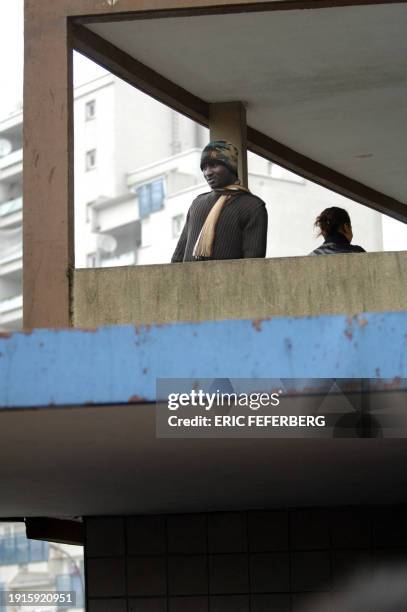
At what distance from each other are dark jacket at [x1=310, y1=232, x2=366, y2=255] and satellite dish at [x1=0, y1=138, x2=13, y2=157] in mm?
83720

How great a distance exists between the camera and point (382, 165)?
14500mm

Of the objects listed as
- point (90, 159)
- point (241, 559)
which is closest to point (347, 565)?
point (241, 559)

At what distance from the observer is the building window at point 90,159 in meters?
90.6

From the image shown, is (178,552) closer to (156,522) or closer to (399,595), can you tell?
(156,522)

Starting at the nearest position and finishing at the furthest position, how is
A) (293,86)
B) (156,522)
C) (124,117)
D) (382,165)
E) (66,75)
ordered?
(66,75), (156,522), (293,86), (382,165), (124,117)

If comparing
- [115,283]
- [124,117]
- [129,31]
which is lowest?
[115,283]

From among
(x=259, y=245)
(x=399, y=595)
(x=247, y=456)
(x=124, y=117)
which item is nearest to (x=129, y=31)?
(x=259, y=245)

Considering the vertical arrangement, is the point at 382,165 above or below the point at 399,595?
above

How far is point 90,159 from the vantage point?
91000mm

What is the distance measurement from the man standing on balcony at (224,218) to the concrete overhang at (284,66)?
116 cm

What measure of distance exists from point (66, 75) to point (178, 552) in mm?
3823

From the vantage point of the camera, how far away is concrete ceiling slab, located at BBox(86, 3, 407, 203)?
1037 centimetres

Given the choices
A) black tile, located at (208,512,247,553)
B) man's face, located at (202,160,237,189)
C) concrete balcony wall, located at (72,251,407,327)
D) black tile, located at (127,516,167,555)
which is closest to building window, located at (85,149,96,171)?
black tile, located at (127,516,167,555)

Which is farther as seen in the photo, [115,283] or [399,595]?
[399,595]
